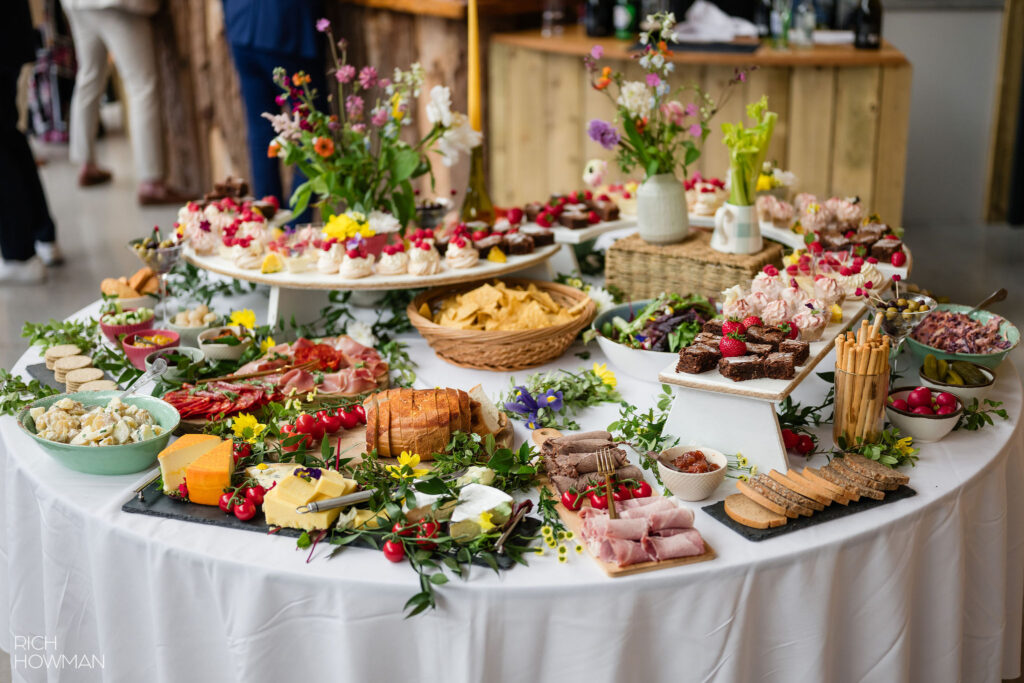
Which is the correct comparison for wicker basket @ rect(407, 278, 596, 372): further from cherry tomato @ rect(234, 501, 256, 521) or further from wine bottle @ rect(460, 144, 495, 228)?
cherry tomato @ rect(234, 501, 256, 521)

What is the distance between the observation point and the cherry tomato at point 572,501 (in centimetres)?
174

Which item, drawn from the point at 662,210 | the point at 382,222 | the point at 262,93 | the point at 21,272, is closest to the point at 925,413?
the point at 662,210

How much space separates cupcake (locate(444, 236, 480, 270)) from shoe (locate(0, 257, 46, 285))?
10.5 feet

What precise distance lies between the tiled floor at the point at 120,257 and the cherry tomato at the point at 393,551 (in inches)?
123

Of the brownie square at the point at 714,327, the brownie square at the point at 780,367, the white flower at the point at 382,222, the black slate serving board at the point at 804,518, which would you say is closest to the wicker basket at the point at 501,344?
the white flower at the point at 382,222

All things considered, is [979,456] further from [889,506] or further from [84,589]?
[84,589]

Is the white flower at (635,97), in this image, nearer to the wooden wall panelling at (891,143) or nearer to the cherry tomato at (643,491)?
the cherry tomato at (643,491)

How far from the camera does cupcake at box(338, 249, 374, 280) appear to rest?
8.20 ft

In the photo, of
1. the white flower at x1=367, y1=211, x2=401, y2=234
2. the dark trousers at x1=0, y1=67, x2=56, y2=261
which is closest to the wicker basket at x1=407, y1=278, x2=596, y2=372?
the white flower at x1=367, y1=211, x2=401, y2=234

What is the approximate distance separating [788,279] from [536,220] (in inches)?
36.4

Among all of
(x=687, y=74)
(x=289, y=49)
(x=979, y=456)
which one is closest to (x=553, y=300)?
(x=979, y=456)

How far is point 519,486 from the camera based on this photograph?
184 cm

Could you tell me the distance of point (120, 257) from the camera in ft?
18.1

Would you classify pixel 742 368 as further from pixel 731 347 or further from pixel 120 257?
pixel 120 257
